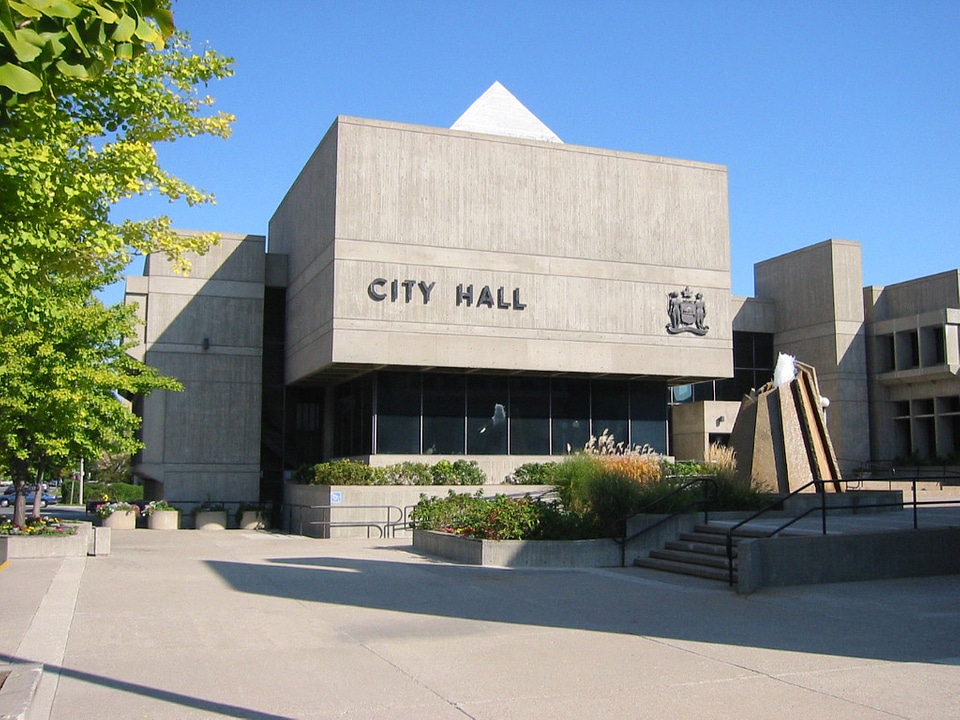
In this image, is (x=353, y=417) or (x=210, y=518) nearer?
A: (x=353, y=417)

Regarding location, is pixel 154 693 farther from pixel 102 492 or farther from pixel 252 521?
pixel 102 492

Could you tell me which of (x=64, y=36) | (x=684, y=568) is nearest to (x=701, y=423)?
(x=684, y=568)

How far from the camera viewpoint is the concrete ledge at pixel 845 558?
47.0 feet

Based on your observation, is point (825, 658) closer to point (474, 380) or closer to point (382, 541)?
point (382, 541)

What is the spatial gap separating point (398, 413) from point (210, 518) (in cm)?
846

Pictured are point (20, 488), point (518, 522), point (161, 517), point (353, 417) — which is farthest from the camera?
point (353, 417)

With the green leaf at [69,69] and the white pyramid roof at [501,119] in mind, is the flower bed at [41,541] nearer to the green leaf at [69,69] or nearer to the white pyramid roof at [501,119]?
the green leaf at [69,69]

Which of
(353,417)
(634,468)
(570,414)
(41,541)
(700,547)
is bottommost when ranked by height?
(41,541)

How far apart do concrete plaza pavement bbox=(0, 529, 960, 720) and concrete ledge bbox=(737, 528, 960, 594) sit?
362 millimetres

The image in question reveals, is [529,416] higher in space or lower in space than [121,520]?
higher

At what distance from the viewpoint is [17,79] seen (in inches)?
186

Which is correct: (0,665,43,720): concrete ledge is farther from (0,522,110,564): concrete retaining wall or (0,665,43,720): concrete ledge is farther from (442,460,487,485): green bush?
(442,460,487,485): green bush

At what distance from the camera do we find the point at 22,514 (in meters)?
22.3

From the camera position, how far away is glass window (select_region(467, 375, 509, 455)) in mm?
32031
